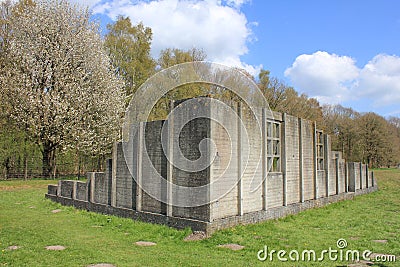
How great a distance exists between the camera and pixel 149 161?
42.1 feet

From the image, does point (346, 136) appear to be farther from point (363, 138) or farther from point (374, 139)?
point (374, 139)

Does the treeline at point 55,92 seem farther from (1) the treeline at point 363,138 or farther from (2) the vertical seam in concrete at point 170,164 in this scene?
(1) the treeline at point 363,138

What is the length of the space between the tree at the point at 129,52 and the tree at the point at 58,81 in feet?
20.2

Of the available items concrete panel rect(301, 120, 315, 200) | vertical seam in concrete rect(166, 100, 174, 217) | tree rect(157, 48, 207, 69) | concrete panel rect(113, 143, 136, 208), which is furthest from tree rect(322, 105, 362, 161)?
vertical seam in concrete rect(166, 100, 174, 217)

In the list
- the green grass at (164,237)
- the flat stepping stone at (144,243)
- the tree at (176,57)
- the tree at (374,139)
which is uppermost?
the tree at (176,57)

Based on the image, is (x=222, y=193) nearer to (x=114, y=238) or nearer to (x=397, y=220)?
(x=114, y=238)

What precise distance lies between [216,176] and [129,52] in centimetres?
2741

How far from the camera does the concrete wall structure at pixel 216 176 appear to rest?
36.7 feet

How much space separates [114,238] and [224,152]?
4.36 meters

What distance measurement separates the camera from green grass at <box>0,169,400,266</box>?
27.3 ft

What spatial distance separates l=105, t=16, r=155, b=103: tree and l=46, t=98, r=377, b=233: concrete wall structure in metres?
19.8

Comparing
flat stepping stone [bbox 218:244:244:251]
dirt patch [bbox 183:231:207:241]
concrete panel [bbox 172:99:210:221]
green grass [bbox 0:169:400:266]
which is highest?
concrete panel [bbox 172:99:210:221]

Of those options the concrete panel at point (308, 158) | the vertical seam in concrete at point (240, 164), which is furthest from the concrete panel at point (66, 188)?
the concrete panel at point (308, 158)

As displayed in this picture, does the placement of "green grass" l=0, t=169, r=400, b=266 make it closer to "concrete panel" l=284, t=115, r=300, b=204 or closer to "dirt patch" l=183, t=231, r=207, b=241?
"dirt patch" l=183, t=231, r=207, b=241
